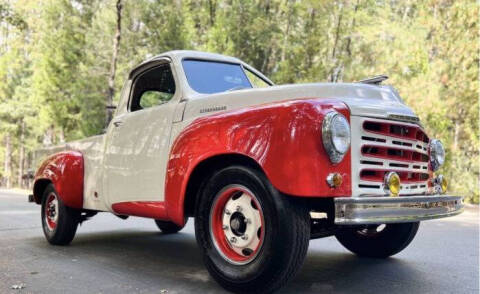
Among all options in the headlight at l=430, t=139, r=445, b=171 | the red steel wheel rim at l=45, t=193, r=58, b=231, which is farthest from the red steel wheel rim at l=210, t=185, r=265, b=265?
the red steel wheel rim at l=45, t=193, r=58, b=231

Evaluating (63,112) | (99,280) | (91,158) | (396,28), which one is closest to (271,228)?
(99,280)

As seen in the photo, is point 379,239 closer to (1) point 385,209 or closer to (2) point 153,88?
(1) point 385,209

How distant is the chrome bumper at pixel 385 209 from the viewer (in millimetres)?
3004

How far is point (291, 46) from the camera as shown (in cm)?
1936

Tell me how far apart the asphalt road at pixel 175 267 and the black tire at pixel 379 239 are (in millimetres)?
120

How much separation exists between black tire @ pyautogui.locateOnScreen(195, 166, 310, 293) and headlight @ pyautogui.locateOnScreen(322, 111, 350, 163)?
0.43m

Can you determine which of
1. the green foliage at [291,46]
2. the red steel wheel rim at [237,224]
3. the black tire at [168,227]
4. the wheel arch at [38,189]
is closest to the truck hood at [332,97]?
the red steel wheel rim at [237,224]

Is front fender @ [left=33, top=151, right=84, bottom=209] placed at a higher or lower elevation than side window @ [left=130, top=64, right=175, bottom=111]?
lower

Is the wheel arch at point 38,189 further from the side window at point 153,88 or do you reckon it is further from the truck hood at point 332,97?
the truck hood at point 332,97

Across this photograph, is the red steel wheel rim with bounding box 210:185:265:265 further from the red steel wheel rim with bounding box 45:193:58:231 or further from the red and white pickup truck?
the red steel wheel rim with bounding box 45:193:58:231

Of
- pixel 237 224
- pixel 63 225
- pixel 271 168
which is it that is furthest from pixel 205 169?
pixel 63 225

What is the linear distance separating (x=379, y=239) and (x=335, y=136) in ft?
7.17

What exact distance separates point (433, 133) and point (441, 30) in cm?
399

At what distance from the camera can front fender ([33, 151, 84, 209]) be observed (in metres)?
5.70
